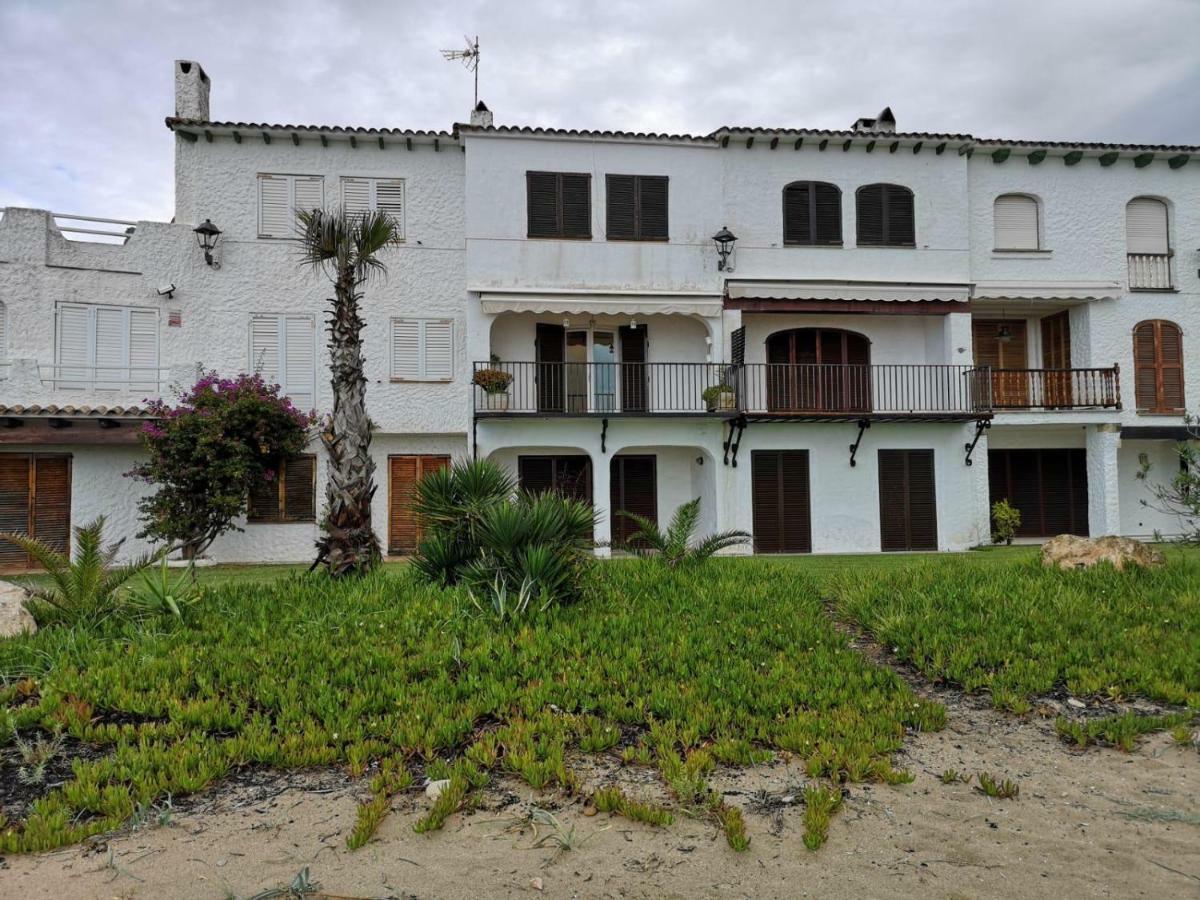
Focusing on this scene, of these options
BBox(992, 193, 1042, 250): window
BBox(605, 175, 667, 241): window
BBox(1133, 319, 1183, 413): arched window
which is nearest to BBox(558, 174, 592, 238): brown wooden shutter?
BBox(605, 175, 667, 241): window

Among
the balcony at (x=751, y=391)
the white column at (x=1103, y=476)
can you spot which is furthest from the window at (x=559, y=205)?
the white column at (x=1103, y=476)

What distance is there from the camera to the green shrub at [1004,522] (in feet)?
59.1

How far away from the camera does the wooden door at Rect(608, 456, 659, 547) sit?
18797mm

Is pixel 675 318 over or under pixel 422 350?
over

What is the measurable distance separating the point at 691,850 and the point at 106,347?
17512 millimetres

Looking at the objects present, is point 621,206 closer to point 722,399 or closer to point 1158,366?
point 722,399

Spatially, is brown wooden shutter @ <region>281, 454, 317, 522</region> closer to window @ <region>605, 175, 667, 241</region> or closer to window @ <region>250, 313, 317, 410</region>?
window @ <region>250, 313, 317, 410</region>

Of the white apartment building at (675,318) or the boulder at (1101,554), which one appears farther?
the white apartment building at (675,318)

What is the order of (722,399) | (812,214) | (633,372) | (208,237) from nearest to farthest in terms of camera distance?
(208,237)
(722,399)
(812,214)
(633,372)

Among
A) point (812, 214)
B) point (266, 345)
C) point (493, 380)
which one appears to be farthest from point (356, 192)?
point (812, 214)

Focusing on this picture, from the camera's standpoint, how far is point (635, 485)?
19.0 metres

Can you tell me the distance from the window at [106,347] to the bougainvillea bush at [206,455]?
8.18ft

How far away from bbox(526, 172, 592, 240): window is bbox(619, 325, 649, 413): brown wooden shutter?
2640 mm

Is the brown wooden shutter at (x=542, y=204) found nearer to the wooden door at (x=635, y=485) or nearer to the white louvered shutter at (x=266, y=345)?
the wooden door at (x=635, y=485)
